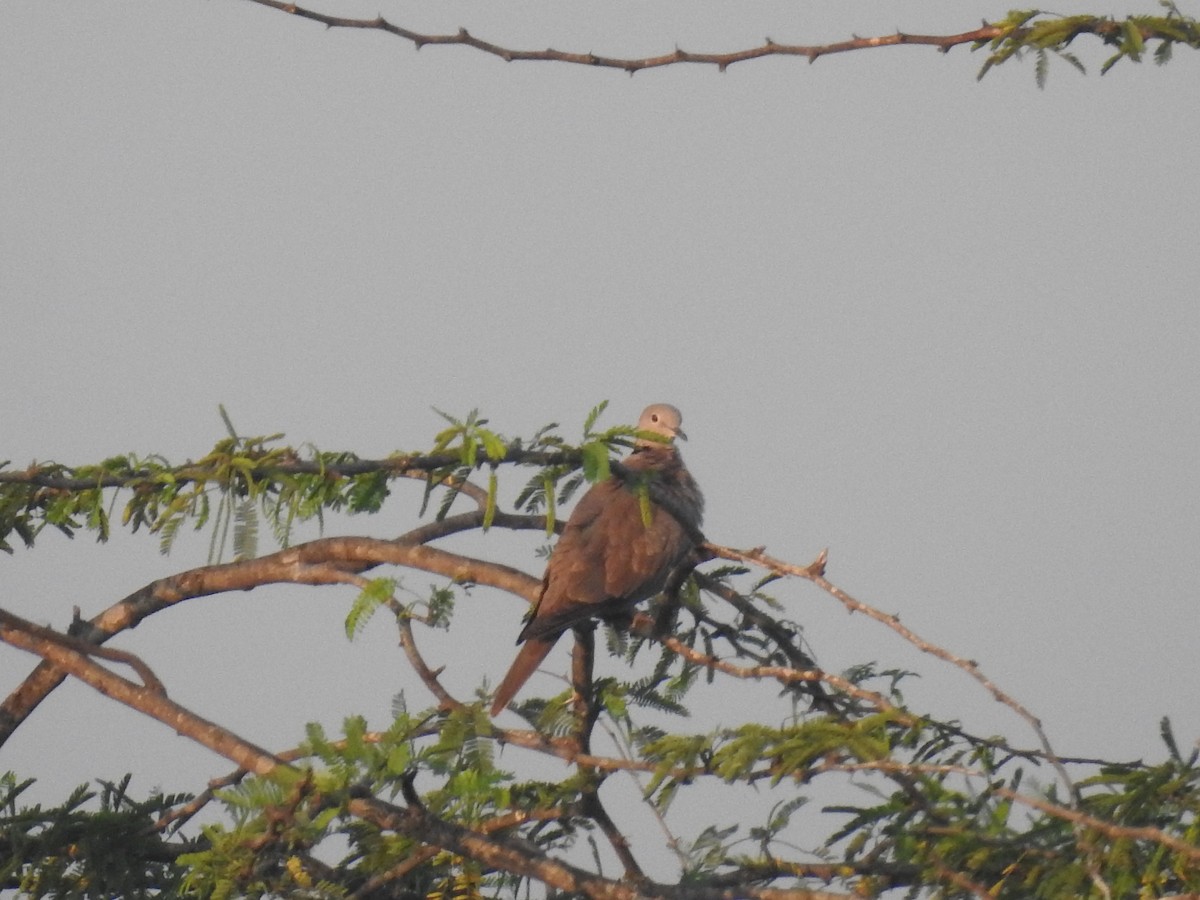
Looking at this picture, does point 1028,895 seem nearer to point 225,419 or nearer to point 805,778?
point 805,778

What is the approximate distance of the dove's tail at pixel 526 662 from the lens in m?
5.23

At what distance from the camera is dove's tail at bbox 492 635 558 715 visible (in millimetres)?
5230

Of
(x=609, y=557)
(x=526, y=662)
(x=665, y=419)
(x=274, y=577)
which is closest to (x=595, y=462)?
(x=274, y=577)

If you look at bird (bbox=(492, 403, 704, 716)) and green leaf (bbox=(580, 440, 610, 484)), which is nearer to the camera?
green leaf (bbox=(580, 440, 610, 484))

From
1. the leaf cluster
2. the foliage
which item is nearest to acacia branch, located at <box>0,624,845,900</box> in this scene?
the foliage

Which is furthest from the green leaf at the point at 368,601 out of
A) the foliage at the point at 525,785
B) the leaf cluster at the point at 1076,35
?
the leaf cluster at the point at 1076,35

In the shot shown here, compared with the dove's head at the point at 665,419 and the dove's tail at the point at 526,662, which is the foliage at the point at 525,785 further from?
the dove's head at the point at 665,419

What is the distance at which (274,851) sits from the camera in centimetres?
342

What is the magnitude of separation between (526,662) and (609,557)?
1.85 feet

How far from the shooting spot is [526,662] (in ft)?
17.4

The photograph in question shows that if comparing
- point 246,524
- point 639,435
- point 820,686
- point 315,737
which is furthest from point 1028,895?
point 246,524

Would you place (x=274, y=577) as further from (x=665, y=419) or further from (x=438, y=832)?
(x=665, y=419)

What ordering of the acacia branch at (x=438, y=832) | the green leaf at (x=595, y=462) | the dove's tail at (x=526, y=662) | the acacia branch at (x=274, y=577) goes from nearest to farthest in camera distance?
the acacia branch at (x=438, y=832) < the green leaf at (x=595, y=462) < the acacia branch at (x=274, y=577) < the dove's tail at (x=526, y=662)

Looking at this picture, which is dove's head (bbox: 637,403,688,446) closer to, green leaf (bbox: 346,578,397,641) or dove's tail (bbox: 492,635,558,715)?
dove's tail (bbox: 492,635,558,715)
